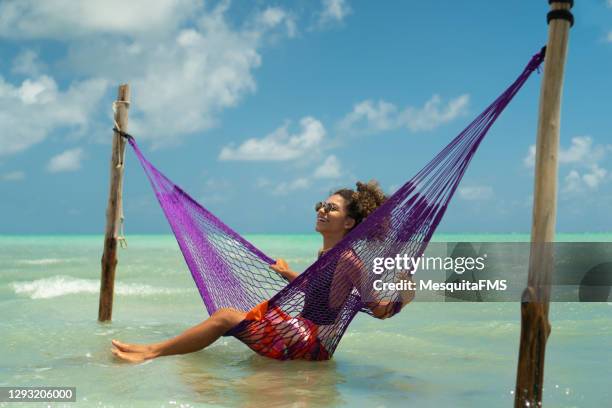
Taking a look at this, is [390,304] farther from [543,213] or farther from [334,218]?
[543,213]

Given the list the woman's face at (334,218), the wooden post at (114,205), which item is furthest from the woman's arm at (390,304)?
the wooden post at (114,205)

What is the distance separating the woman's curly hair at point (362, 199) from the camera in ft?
10.6

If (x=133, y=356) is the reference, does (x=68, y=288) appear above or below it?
above

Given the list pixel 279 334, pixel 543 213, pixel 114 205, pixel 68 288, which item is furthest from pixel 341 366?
pixel 68 288

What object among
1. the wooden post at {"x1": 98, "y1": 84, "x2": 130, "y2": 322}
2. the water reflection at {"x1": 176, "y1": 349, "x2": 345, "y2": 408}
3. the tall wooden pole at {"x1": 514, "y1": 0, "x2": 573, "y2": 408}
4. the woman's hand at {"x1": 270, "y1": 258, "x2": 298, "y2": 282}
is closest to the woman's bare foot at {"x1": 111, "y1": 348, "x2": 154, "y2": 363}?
the water reflection at {"x1": 176, "y1": 349, "x2": 345, "y2": 408}

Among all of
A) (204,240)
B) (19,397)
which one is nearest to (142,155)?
(204,240)

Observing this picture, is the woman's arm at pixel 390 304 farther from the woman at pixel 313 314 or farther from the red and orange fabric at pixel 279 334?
the red and orange fabric at pixel 279 334

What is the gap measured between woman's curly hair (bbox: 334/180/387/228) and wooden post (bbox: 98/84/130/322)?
6.88ft

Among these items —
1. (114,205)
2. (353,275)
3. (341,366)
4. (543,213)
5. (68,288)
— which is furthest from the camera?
(68,288)

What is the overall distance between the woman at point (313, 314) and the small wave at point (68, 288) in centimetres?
480

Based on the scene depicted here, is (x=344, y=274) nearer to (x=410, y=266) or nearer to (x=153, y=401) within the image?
(x=410, y=266)

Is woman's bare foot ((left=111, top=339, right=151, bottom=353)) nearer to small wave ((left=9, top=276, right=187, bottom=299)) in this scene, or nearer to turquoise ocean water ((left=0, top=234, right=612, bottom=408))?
turquoise ocean water ((left=0, top=234, right=612, bottom=408))

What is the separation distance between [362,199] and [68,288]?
20.6 ft

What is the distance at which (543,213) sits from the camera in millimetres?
2328
